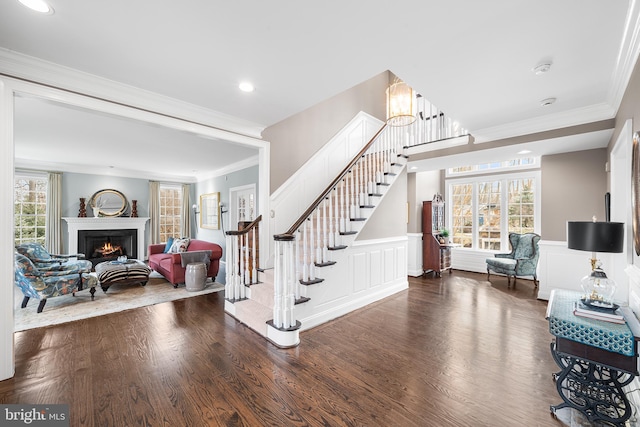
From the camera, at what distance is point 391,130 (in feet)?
16.9

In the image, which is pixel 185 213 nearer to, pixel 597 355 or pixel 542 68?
pixel 542 68

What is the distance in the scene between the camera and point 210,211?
761cm

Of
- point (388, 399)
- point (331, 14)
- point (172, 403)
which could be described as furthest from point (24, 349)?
point (331, 14)

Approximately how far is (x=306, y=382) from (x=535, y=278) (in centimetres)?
545

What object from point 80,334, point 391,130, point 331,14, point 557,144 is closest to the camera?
point 331,14

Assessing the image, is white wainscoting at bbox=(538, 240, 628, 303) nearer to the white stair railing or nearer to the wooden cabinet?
the wooden cabinet

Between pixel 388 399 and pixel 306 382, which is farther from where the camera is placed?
pixel 306 382

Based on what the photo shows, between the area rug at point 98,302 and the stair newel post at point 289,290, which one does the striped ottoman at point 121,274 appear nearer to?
the area rug at point 98,302

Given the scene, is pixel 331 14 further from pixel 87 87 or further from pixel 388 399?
pixel 388 399

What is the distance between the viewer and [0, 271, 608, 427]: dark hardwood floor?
186 centimetres

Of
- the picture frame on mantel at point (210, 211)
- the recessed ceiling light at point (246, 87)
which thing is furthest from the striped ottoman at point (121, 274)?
the recessed ceiling light at point (246, 87)

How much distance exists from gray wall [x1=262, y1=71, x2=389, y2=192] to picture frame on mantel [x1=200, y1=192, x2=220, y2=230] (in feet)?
12.0

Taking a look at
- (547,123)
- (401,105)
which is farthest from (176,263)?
(547,123)

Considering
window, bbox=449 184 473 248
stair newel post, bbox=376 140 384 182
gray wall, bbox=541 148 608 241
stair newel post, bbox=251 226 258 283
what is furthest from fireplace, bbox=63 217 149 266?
gray wall, bbox=541 148 608 241
